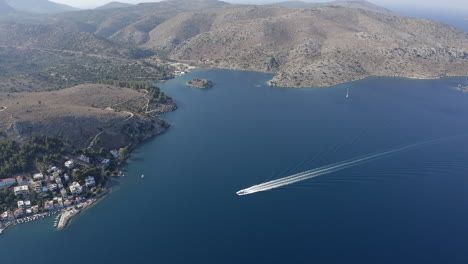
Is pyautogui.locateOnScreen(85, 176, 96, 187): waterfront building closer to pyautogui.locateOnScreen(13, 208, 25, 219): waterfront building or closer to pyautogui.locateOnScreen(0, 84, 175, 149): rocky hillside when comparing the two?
pyautogui.locateOnScreen(13, 208, 25, 219): waterfront building

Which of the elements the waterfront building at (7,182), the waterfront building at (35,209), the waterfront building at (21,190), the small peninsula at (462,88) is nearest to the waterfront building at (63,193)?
the waterfront building at (35,209)

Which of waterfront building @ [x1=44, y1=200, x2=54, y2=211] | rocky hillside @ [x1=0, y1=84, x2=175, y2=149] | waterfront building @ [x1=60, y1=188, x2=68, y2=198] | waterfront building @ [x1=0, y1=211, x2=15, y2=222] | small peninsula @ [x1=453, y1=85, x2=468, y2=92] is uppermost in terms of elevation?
small peninsula @ [x1=453, y1=85, x2=468, y2=92]

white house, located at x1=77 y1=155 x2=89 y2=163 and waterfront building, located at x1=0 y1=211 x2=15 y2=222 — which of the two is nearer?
waterfront building, located at x1=0 y1=211 x2=15 y2=222

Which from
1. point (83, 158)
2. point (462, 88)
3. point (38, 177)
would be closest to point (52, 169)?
point (38, 177)

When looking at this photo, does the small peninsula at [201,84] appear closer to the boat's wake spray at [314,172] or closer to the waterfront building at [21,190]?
the boat's wake spray at [314,172]

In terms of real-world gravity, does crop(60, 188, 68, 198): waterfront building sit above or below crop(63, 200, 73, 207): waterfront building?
above

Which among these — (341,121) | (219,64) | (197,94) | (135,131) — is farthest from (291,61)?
(135,131)

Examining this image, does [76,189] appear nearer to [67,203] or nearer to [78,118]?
[67,203]

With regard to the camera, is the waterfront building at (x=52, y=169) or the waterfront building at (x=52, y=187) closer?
the waterfront building at (x=52, y=187)

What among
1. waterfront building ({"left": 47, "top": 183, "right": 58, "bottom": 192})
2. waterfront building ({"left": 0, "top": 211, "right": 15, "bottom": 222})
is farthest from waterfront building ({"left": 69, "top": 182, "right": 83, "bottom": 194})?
waterfront building ({"left": 0, "top": 211, "right": 15, "bottom": 222})
